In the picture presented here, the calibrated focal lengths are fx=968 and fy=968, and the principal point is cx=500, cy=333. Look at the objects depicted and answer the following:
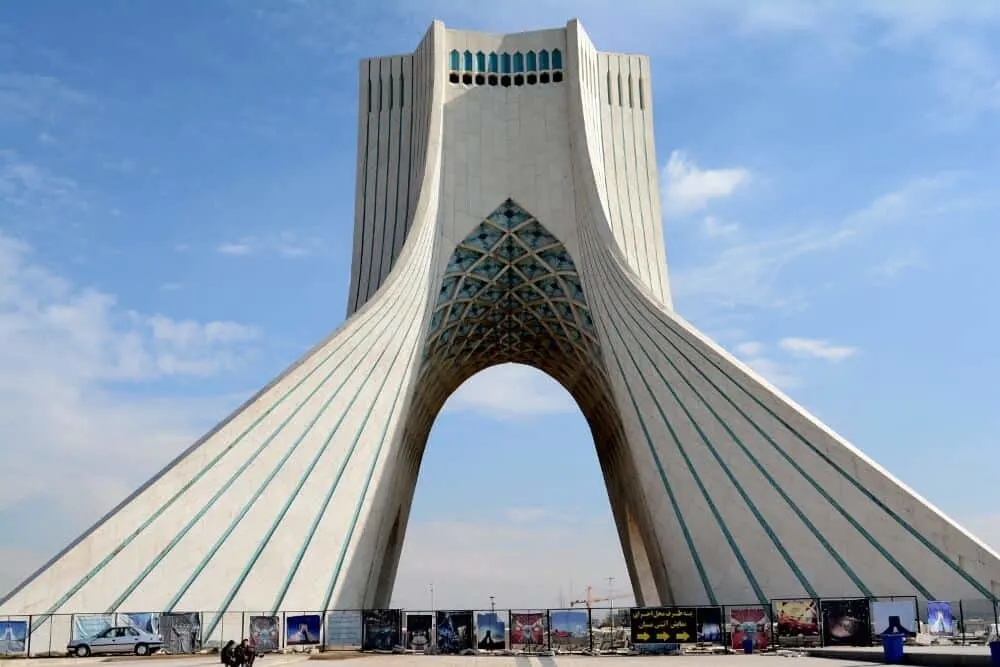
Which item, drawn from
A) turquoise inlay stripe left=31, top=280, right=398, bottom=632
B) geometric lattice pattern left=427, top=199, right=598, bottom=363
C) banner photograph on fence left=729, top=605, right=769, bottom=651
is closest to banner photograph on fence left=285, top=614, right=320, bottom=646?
turquoise inlay stripe left=31, top=280, right=398, bottom=632

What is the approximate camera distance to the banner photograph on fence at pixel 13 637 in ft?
47.4

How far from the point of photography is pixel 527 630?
15.8m

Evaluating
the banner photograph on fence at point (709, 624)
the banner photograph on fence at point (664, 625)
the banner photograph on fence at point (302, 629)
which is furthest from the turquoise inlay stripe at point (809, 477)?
the banner photograph on fence at point (302, 629)

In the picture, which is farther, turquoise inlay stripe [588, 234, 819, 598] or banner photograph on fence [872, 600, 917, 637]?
Result: turquoise inlay stripe [588, 234, 819, 598]

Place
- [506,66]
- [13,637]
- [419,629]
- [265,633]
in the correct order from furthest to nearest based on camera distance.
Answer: [506,66] < [419,629] < [265,633] < [13,637]

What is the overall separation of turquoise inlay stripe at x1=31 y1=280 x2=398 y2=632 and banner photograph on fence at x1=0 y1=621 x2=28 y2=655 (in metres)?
0.16

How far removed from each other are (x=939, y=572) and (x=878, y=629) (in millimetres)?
1983

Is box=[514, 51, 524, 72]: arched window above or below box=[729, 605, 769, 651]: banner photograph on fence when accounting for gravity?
above

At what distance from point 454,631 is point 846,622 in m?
6.17

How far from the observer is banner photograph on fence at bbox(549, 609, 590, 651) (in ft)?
52.2

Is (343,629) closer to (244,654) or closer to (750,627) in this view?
(244,654)

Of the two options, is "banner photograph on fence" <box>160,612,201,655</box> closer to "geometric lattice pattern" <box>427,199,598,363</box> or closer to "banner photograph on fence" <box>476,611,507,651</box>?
"banner photograph on fence" <box>476,611,507,651</box>

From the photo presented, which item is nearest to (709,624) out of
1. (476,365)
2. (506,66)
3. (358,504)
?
(358,504)

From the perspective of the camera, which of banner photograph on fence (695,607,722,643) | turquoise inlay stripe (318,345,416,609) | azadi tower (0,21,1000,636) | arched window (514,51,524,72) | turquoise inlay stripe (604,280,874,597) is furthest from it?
arched window (514,51,524,72)
